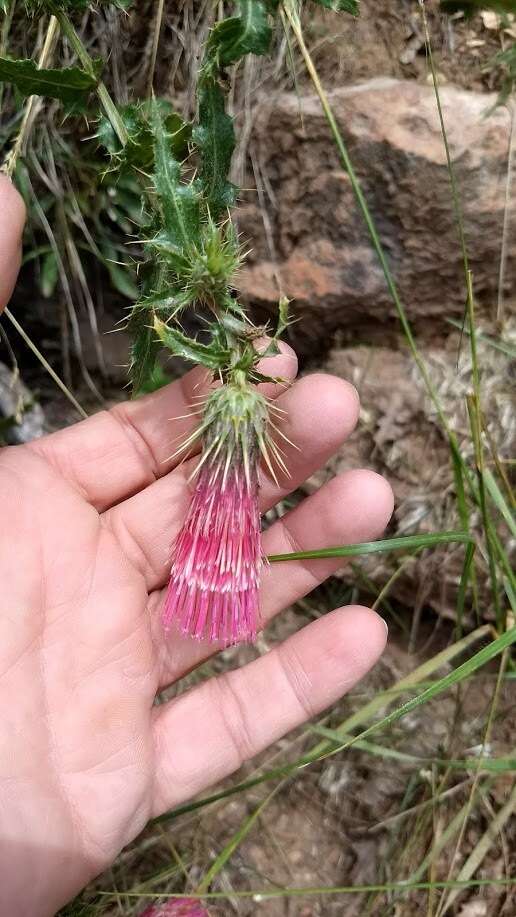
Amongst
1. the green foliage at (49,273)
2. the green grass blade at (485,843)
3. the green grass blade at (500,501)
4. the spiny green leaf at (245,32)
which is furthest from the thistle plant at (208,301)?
the green grass blade at (485,843)

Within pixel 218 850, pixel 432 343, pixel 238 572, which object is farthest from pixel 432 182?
pixel 218 850

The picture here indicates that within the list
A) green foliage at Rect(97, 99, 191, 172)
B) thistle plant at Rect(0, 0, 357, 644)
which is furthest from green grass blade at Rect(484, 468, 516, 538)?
green foliage at Rect(97, 99, 191, 172)

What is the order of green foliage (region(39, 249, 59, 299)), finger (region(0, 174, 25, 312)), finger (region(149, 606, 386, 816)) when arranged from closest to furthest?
1. finger (region(0, 174, 25, 312))
2. finger (region(149, 606, 386, 816))
3. green foliage (region(39, 249, 59, 299))

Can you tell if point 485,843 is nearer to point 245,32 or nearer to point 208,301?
point 208,301

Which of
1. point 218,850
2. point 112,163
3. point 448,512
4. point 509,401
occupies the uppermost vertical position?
point 112,163

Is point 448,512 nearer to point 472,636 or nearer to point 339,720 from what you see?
point 472,636

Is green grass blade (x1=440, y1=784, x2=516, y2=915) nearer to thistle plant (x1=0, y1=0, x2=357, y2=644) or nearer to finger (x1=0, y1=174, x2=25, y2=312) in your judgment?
thistle plant (x1=0, y1=0, x2=357, y2=644)

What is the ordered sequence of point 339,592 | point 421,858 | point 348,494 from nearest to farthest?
point 348,494
point 421,858
point 339,592
